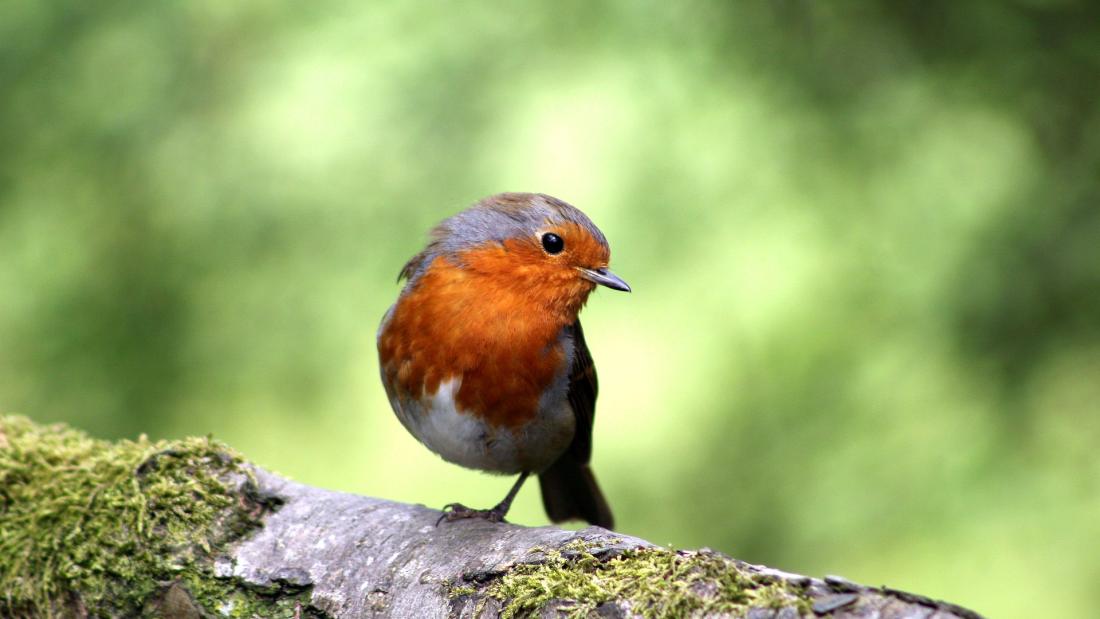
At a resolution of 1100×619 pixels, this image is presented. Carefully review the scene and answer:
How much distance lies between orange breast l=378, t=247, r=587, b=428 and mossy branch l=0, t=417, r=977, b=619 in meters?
0.42

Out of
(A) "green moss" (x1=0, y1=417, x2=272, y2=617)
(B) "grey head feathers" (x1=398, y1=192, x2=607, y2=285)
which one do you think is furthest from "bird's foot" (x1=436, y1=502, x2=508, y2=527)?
(B) "grey head feathers" (x1=398, y1=192, x2=607, y2=285)

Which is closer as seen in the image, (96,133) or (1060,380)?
(1060,380)

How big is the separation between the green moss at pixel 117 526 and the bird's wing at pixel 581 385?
1058 millimetres

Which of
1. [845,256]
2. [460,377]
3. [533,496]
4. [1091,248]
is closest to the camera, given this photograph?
[460,377]

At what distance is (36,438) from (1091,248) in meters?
3.67

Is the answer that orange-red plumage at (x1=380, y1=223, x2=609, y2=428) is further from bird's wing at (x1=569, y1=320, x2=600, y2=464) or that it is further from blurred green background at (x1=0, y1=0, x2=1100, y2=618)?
blurred green background at (x1=0, y1=0, x2=1100, y2=618)

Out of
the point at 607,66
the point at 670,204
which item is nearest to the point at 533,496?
the point at 670,204

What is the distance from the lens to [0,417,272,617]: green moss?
2.69 m

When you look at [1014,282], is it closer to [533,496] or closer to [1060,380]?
[1060,380]

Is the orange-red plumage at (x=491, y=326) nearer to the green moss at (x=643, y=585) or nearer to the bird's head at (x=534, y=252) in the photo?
the bird's head at (x=534, y=252)

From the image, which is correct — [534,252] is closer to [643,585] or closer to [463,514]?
[463,514]

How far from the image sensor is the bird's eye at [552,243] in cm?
333

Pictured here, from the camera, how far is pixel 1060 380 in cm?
398

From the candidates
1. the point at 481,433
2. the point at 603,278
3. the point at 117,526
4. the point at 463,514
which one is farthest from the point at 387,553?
the point at 603,278
